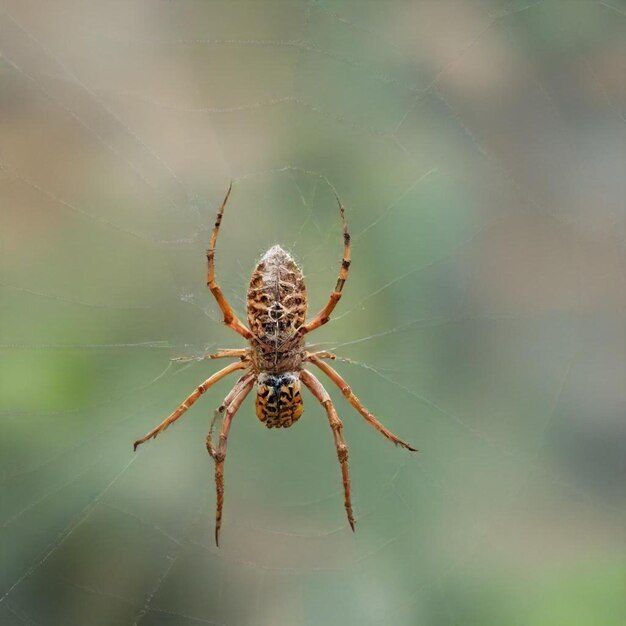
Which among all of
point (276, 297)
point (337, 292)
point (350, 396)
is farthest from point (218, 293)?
point (350, 396)

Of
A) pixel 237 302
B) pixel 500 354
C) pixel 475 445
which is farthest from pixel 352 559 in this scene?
pixel 237 302

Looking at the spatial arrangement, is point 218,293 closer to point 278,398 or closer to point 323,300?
point 278,398

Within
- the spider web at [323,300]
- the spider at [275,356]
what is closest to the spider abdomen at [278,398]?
the spider at [275,356]

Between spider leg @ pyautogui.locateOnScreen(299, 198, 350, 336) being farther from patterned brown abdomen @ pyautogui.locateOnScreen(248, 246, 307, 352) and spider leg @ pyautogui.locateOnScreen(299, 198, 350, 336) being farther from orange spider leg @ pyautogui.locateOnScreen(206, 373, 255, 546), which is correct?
orange spider leg @ pyautogui.locateOnScreen(206, 373, 255, 546)

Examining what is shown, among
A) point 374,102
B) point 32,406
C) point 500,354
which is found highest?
point 374,102

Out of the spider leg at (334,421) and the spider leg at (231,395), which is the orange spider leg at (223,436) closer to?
the spider leg at (231,395)

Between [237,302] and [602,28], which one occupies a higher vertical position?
[602,28]

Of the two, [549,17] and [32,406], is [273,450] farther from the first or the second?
[549,17]

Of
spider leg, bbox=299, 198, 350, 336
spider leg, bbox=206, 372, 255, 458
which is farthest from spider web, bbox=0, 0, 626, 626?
spider leg, bbox=299, 198, 350, 336
